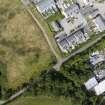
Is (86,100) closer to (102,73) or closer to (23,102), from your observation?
(102,73)

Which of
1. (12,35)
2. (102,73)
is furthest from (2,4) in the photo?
(102,73)

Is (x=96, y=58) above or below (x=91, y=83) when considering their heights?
above

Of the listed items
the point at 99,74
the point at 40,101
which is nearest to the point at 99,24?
the point at 99,74

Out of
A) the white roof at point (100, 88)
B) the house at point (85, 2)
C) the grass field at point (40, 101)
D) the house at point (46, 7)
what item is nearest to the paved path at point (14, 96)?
the grass field at point (40, 101)

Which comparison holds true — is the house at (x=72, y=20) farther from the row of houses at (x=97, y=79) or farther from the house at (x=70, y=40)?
the row of houses at (x=97, y=79)

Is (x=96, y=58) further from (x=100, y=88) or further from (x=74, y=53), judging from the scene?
(x=100, y=88)

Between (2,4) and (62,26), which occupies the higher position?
(2,4)
